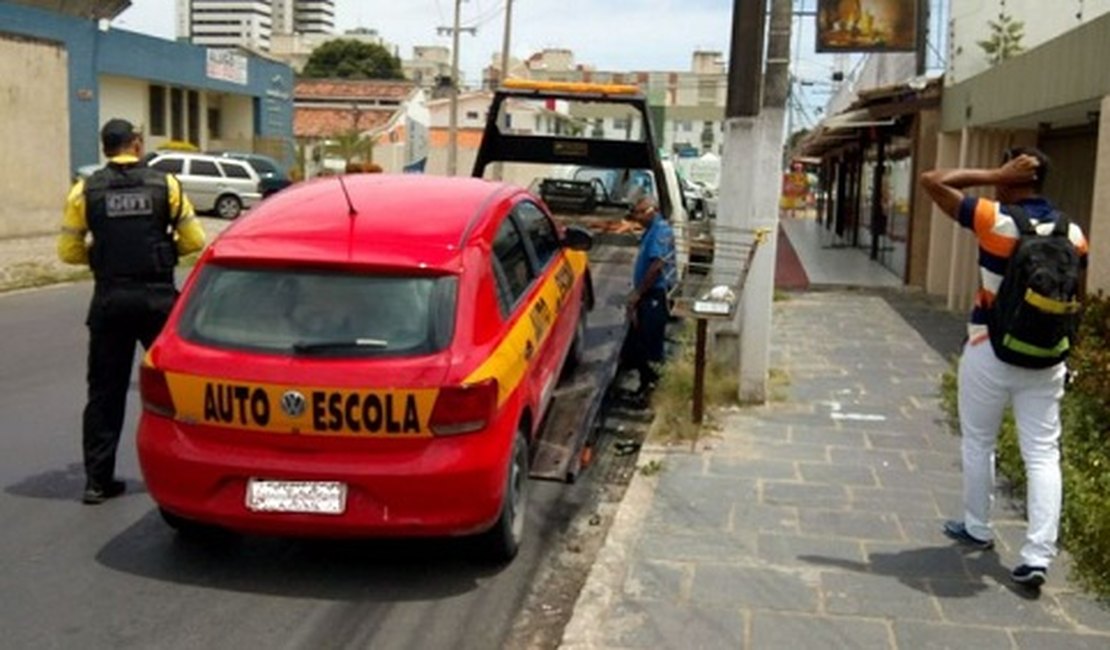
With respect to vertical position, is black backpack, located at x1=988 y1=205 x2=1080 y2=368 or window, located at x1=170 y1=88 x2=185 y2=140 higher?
window, located at x1=170 y1=88 x2=185 y2=140

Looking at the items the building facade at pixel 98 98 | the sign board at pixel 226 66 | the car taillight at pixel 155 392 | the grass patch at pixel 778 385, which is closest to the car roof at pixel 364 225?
the car taillight at pixel 155 392

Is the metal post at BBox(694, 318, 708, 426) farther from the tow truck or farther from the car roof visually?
the car roof

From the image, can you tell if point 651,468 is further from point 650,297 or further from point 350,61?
point 350,61

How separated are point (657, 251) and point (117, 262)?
3.86 meters

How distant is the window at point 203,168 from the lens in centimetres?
2841

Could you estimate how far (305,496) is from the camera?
16.0 feet

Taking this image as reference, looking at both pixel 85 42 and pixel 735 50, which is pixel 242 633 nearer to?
pixel 735 50

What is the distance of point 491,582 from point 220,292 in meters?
1.72

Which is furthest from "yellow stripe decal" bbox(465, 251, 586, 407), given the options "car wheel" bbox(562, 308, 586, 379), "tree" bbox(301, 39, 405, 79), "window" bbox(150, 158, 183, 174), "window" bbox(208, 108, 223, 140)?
"tree" bbox(301, 39, 405, 79)

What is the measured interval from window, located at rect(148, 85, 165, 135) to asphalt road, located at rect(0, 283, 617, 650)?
30917 millimetres

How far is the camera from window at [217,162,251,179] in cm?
2866

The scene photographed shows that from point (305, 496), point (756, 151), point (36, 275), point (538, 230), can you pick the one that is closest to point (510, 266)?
point (538, 230)

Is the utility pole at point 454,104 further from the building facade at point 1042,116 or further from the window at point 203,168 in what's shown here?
the building facade at point 1042,116

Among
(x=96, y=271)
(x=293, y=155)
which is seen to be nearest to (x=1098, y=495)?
(x=96, y=271)
